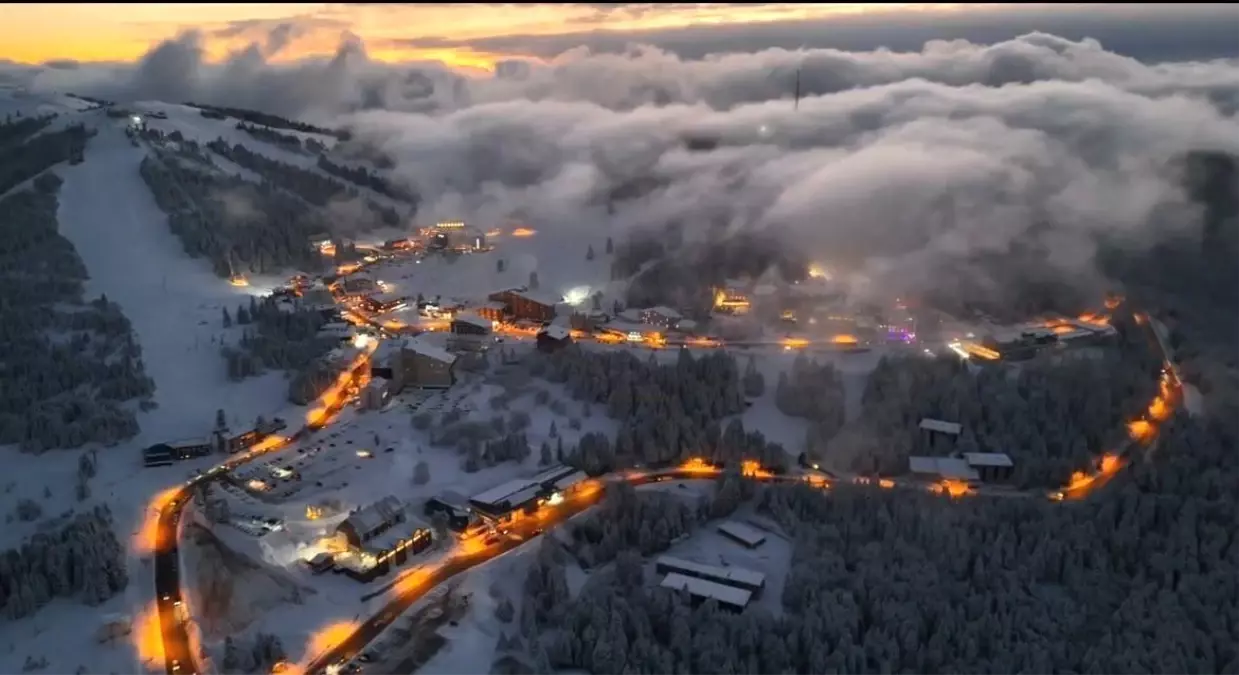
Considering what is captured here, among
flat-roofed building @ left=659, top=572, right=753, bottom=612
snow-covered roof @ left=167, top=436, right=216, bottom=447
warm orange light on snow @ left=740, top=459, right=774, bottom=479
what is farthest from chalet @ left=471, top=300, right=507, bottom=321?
flat-roofed building @ left=659, top=572, right=753, bottom=612

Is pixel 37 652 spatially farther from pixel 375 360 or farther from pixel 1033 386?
pixel 1033 386

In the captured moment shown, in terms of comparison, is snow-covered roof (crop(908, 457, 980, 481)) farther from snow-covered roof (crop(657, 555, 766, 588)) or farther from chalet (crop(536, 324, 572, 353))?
chalet (crop(536, 324, 572, 353))

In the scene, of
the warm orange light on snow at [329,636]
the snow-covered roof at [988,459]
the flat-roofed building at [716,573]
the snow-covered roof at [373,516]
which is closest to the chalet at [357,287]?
the snow-covered roof at [373,516]

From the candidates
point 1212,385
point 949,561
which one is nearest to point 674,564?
point 949,561

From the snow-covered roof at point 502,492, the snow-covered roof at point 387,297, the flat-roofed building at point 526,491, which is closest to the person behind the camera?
the flat-roofed building at point 526,491

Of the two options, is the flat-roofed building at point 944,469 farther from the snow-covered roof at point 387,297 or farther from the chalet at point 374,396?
the snow-covered roof at point 387,297
